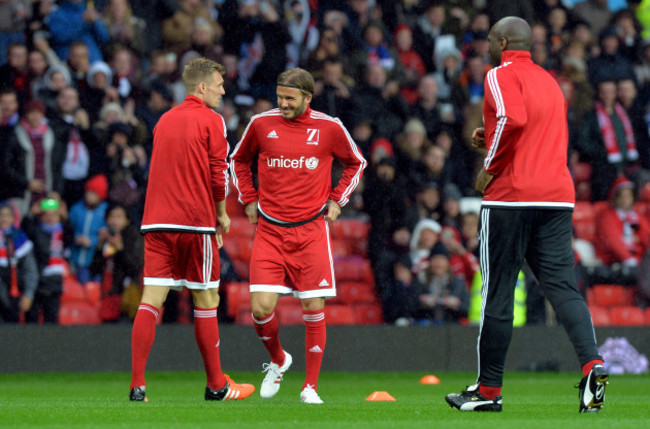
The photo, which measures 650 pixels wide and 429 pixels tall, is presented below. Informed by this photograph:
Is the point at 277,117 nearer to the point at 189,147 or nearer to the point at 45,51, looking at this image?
the point at 189,147

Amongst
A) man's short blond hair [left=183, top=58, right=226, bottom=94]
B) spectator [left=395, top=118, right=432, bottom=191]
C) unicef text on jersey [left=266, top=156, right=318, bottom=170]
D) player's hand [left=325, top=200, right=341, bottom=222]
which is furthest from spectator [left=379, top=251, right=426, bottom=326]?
man's short blond hair [left=183, top=58, right=226, bottom=94]

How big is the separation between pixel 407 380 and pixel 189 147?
5203 mm

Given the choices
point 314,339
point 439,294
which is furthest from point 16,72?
A: point 314,339

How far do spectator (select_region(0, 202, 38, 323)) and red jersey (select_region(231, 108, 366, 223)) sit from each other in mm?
4736

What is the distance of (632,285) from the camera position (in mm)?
15039

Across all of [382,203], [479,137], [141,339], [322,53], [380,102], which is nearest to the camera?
[479,137]

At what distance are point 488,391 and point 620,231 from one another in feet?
29.5

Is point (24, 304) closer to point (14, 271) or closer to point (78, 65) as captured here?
point (14, 271)

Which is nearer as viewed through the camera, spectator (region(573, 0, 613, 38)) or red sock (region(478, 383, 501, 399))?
red sock (region(478, 383, 501, 399))

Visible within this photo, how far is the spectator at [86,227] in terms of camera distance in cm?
1301

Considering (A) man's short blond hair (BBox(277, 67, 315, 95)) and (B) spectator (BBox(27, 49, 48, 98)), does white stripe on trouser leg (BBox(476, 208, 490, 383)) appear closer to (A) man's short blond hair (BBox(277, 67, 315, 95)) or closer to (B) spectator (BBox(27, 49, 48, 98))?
(A) man's short blond hair (BBox(277, 67, 315, 95))

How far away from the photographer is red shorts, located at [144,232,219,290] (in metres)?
7.87

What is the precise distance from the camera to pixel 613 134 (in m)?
16.5

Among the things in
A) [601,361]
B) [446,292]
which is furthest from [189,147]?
[446,292]
